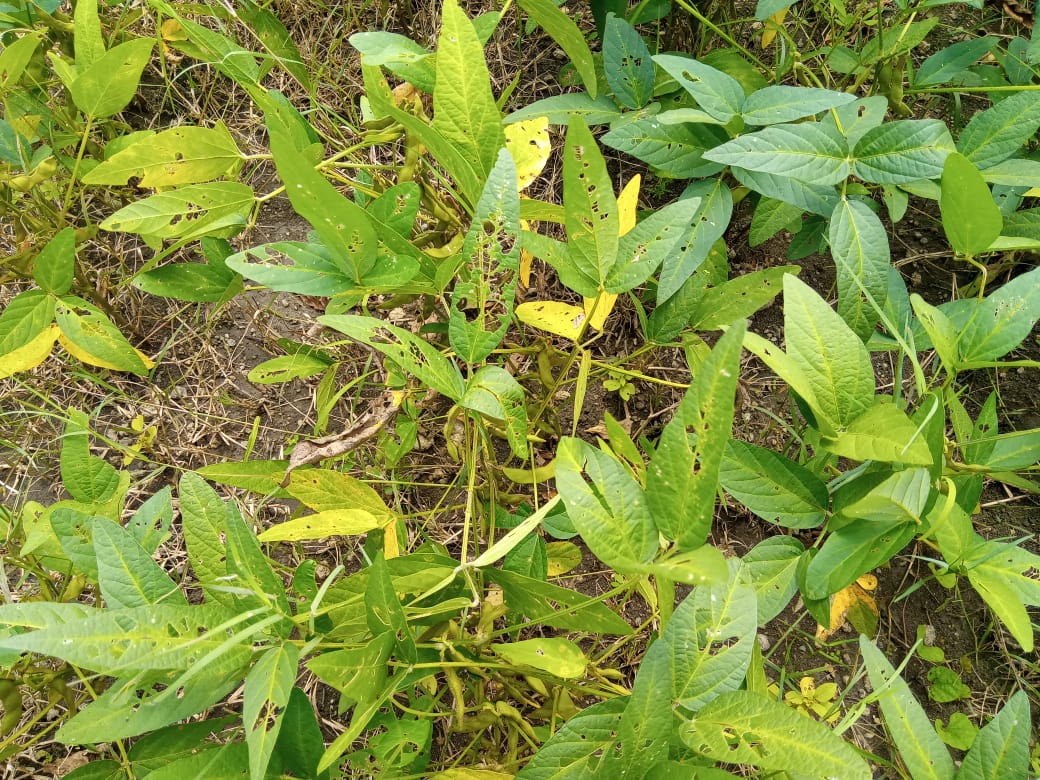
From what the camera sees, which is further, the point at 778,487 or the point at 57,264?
the point at 57,264

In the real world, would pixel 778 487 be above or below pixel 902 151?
below

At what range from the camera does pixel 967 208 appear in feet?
2.91

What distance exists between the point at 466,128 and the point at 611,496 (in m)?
0.50

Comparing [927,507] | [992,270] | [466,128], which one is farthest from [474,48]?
[992,270]

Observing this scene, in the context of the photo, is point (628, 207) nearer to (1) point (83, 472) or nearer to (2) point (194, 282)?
(2) point (194, 282)

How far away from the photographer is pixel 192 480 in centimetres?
79

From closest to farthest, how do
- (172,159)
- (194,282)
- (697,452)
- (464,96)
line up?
(697,452)
(464,96)
(172,159)
(194,282)

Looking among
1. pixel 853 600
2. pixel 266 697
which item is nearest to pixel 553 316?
pixel 266 697

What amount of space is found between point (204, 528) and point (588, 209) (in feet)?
1.99

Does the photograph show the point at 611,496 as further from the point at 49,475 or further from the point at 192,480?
the point at 49,475

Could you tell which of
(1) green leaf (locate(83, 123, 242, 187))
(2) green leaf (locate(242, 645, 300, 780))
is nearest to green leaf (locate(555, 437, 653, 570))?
(2) green leaf (locate(242, 645, 300, 780))

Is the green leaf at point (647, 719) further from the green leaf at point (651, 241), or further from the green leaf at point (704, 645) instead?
the green leaf at point (651, 241)

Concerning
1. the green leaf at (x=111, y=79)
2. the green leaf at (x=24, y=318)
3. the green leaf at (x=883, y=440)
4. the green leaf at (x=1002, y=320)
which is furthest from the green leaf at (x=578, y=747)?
the green leaf at (x=111, y=79)

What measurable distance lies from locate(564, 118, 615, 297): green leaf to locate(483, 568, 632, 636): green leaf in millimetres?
390
